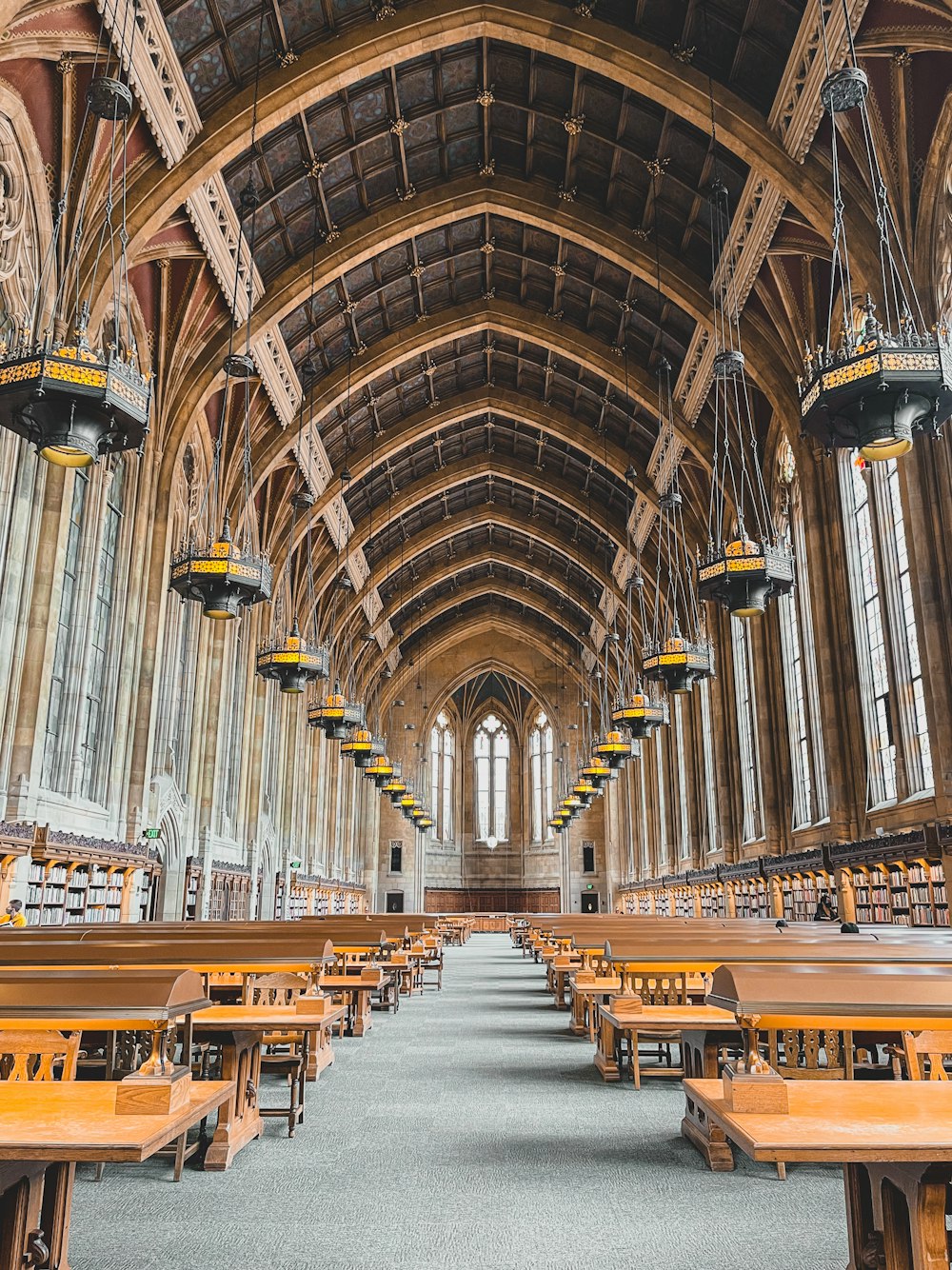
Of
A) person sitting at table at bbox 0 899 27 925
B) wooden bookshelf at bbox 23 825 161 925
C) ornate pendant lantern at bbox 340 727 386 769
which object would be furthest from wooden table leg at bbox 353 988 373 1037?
ornate pendant lantern at bbox 340 727 386 769

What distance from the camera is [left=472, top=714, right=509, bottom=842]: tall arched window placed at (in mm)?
45219

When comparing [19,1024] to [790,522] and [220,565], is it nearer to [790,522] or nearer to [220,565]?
[220,565]

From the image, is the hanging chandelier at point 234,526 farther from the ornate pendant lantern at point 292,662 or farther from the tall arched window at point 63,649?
the tall arched window at point 63,649

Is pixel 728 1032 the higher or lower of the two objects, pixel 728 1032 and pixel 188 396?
the lower

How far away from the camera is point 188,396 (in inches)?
637

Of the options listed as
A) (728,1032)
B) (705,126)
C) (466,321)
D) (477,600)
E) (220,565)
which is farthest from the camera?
(477,600)

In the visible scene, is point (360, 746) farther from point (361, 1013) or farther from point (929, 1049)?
point (929, 1049)

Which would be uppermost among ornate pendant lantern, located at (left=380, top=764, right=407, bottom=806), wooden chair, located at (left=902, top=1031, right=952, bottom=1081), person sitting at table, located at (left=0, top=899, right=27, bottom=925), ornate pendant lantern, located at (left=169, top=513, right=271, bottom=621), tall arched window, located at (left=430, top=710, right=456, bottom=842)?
tall arched window, located at (left=430, top=710, right=456, bottom=842)

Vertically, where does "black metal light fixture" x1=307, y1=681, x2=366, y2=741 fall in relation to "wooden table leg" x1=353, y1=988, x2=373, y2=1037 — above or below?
above

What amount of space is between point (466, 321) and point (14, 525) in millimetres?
12241

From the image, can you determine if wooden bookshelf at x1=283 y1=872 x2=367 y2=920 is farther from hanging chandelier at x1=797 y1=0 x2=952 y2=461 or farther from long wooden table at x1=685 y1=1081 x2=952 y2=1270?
long wooden table at x1=685 y1=1081 x2=952 y2=1270

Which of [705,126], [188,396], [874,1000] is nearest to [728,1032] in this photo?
[874,1000]

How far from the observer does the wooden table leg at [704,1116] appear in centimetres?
447

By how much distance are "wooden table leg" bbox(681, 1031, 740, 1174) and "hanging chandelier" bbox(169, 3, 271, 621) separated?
21.8 feet
